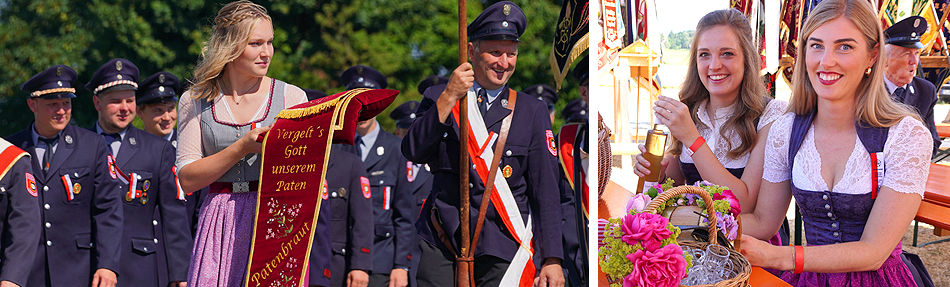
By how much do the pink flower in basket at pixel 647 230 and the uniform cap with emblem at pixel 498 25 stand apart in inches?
50.3

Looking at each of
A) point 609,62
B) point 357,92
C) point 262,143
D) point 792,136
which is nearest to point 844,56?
point 792,136

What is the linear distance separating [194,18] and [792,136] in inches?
461

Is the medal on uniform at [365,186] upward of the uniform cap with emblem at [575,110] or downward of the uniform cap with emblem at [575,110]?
downward

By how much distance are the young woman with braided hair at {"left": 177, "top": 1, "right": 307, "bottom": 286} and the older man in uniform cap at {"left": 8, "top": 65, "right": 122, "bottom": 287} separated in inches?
83.0

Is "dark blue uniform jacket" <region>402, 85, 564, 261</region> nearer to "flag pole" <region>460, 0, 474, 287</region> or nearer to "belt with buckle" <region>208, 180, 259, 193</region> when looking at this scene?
"flag pole" <region>460, 0, 474, 287</region>

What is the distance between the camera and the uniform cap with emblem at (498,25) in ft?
9.98

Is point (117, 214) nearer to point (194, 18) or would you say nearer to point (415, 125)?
point (415, 125)

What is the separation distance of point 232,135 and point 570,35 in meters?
1.20

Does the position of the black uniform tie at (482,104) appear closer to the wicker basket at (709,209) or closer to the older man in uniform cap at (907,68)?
the wicker basket at (709,209)

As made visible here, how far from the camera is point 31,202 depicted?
3809 mm

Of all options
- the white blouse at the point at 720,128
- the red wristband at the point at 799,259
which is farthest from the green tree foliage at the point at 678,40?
the red wristband at the point at 799,259

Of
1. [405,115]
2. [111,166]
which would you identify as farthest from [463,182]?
[405,115]

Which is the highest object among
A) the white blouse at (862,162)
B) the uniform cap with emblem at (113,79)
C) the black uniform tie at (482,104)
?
the uniform cap with emblem at (113,79)

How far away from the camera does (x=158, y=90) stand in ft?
17.6
